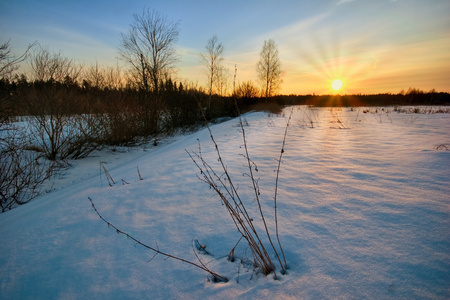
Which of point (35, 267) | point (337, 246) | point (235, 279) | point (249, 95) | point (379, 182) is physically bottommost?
point (35, 267)

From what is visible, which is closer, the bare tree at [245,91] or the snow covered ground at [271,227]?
the snow covered ground at [271,227]

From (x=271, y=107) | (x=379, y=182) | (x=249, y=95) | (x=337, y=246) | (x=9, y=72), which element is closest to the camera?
(x=337, y=246)

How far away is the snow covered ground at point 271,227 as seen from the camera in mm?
1062

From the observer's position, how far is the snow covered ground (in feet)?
3.48

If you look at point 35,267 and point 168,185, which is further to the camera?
point 168,185

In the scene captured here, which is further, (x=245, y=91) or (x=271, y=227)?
(x=245, y=91)

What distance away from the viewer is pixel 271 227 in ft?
5.03

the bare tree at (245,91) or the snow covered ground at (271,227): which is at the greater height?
the bare tree at (245,91)

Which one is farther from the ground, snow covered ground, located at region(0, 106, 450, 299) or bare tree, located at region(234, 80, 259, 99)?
bare tree, located at region(234, 80, 259, 99)

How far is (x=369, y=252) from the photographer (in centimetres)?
118


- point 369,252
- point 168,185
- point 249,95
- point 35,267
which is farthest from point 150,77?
point 369,252

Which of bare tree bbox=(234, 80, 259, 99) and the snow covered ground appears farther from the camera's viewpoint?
bare tree bbox=(234, 80, 259, 99)

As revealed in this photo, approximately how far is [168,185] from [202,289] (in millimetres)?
1560

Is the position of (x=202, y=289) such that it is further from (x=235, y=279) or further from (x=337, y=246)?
(x=337, y=246)
